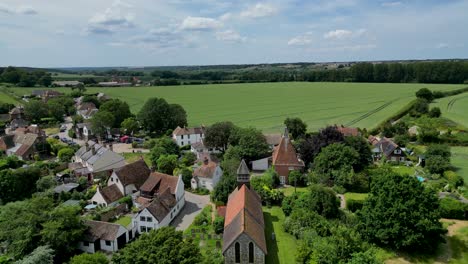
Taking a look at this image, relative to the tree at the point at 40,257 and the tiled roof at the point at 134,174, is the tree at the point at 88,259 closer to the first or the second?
the tree at the point at 40,257

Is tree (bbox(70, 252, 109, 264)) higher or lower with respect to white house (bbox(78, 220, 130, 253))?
higher

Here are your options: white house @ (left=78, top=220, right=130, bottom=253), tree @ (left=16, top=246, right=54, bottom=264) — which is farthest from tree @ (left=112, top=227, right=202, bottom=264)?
white house @ (left=78, top=220, right=130, bottom=253)

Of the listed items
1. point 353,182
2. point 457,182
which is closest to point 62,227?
point 353,182

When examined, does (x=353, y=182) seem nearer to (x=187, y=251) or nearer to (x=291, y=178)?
(x=291, y=178)

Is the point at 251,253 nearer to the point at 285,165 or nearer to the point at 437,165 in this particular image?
the point at 285,165

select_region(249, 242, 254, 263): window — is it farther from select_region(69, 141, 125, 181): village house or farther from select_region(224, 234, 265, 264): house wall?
select_region(69, 141, 125, 181): village house
